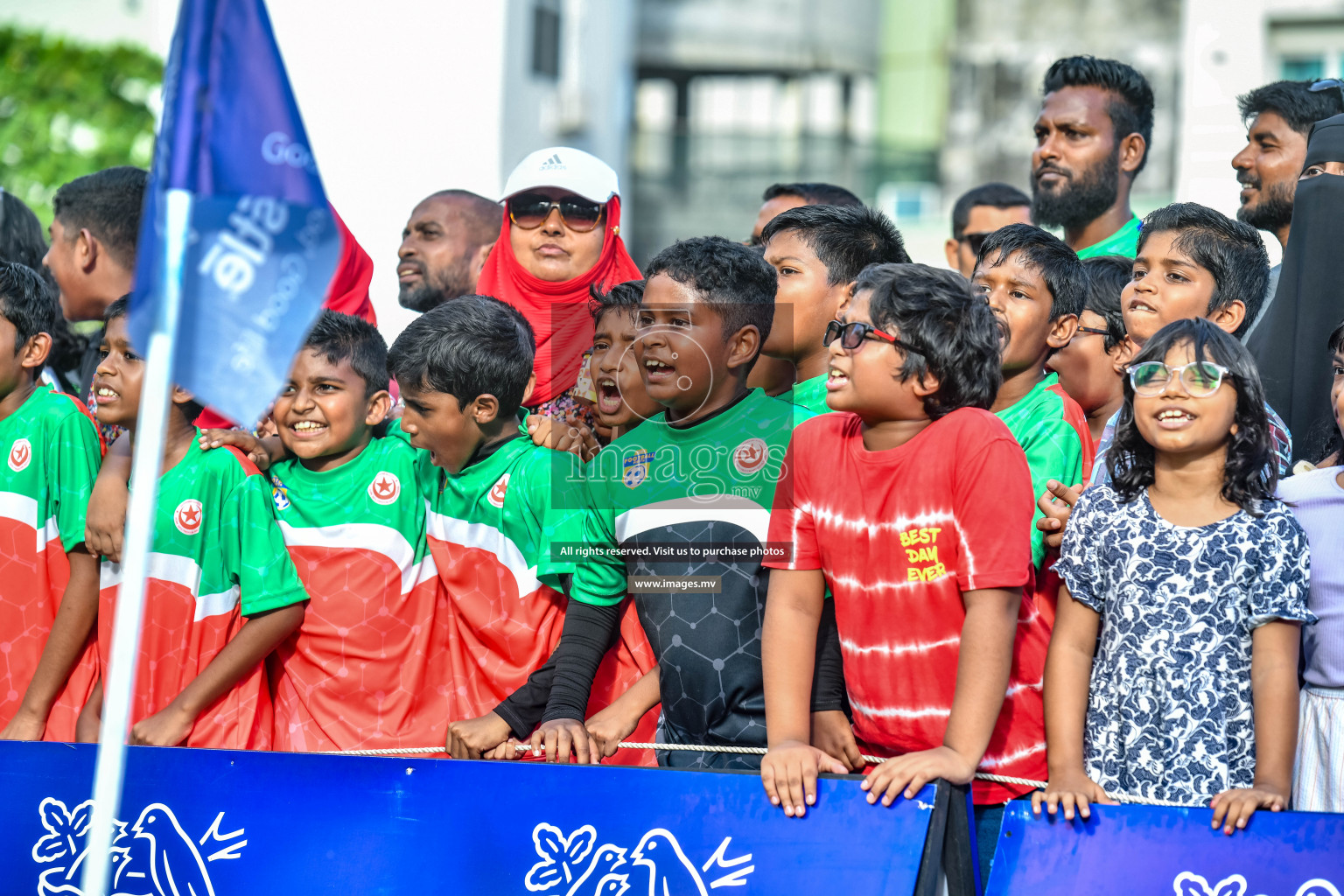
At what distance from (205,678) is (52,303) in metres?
1.67

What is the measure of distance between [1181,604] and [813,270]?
1603 mm

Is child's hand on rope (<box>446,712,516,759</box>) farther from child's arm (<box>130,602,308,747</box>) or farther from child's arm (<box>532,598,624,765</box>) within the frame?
child's arm (<box>130,602,308,747</box>)

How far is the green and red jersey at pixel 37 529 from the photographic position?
4.49 meters

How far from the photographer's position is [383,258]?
17078mm

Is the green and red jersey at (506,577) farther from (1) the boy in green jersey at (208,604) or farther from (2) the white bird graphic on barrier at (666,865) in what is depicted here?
(2) the white bird graphic on barrier at (666,865)

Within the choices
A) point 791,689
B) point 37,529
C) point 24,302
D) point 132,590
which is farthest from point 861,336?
point 24,302

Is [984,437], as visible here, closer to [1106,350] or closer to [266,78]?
[1106,350]

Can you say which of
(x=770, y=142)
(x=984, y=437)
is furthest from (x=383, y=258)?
(x=984, y=437)

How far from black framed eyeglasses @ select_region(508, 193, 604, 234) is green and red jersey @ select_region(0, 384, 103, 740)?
1.75 meters

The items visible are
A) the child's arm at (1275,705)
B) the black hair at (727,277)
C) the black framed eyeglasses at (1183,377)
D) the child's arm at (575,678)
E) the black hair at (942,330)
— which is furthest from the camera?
the black hair at (727,277)

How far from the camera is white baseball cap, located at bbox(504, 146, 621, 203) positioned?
5.25 m

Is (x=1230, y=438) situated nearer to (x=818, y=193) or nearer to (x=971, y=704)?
(x=971, y=704)

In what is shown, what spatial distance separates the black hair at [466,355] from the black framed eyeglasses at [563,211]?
103cm

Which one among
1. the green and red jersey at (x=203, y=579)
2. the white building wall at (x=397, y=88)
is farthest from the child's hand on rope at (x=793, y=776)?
the white building wall at (x=397, y=88)
